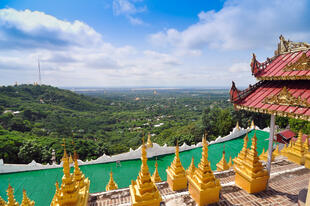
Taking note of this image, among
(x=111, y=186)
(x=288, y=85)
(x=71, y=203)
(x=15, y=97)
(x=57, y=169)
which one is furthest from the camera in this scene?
(x=15, y=97)

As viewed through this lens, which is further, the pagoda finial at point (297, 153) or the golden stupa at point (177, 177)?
the pagoda finial at point (297, 153)

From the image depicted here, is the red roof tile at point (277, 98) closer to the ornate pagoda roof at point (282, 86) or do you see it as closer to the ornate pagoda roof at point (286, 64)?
the ornate pagoda roof at point (282, 86)

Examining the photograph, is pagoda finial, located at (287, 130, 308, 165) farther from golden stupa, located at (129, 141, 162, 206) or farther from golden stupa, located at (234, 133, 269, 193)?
golden stupa, located at (129, 141, 162, 206)

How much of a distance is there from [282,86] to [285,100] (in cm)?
98

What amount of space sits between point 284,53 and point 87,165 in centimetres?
1743

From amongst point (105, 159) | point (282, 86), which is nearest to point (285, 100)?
point (282, 86)

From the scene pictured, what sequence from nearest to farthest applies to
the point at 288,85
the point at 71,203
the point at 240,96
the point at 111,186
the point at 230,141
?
the point at 71,203 < the point at 288,85 < the point at 240,96 < the point at 111,186 < the point at 230,141

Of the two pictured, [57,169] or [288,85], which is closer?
[288,85]

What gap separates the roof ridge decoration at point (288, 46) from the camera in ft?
19.0

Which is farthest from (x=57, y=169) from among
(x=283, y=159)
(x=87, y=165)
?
(x=283, y=159)

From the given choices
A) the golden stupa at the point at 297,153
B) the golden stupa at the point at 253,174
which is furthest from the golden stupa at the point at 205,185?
the golden stupa at the point at 297,153

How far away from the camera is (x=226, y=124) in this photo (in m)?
27.2

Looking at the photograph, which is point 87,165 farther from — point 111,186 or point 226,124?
point 226,124

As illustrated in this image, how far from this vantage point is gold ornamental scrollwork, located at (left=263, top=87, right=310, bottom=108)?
4.41m
